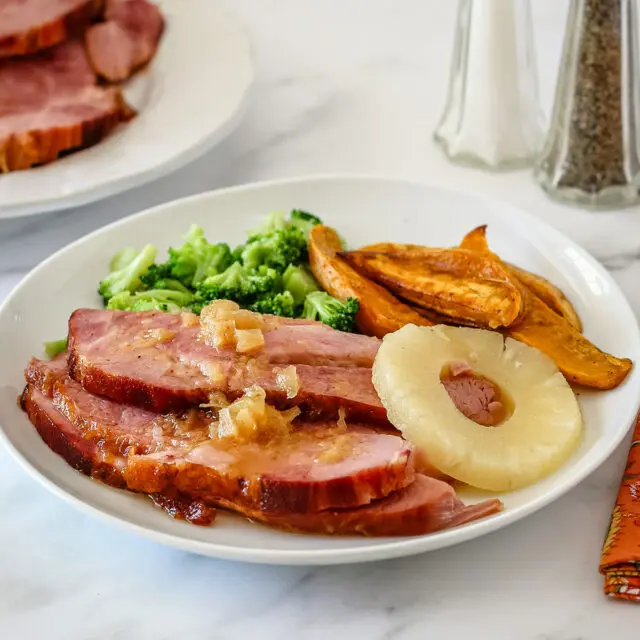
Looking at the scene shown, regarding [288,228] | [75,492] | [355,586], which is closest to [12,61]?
[288,228]

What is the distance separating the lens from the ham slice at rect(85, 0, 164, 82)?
397 cm

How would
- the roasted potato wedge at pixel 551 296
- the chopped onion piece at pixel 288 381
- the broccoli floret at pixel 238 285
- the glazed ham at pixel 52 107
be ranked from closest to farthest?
the chopped onion piece at pixel 288 381 → the roasted potato wedge at pixel 551 296 → the broccoli floret at pixel 238 285 → the glazed ham at pixel 52 107

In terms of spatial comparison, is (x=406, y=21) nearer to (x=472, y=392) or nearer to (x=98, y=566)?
(x=472, y=392)

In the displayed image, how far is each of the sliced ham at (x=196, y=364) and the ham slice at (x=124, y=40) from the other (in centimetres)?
180

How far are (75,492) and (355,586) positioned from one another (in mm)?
606

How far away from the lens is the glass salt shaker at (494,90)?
3.38 meters

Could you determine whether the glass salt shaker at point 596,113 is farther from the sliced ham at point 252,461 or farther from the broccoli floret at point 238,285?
the sliced ham at point 252,461

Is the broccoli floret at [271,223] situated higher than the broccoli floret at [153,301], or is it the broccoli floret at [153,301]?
the broccoli floret at [271,223]

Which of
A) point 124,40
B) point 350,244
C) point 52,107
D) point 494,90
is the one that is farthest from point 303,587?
point 124,40

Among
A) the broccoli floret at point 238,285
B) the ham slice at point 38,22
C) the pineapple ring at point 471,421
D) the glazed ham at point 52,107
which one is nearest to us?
the pineapple ring at point 471,421

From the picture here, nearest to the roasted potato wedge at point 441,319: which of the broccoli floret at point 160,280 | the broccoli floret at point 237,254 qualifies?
the broccoli floret at point 237,254

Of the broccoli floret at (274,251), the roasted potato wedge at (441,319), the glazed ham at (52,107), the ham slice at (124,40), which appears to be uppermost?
the ham slice at (124,40)

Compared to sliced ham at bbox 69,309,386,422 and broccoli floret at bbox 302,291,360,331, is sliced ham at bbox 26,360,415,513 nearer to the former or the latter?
sliced ham at bbox 69,309,386,422

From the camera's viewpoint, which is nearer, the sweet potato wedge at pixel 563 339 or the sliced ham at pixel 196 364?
the sliced ham at pixel 196 364
